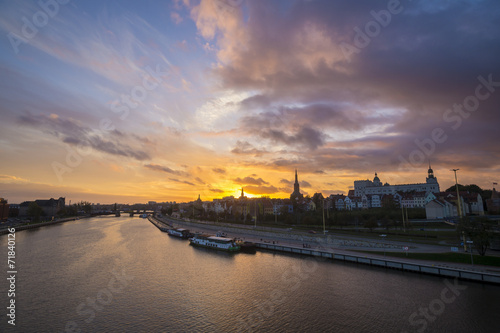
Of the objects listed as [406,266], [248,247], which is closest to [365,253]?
[406,266]

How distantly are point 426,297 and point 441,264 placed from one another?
12427 millimetres

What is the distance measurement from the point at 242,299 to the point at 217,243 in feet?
135

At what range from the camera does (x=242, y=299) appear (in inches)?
1404

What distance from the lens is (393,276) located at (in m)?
42.9

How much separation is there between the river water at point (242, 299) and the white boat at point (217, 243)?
634 inches

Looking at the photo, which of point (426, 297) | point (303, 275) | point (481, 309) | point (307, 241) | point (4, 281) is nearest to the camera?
point (481, 309)

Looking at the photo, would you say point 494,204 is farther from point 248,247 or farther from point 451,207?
point 248,247

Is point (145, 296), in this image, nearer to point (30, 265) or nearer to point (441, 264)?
point (30, 265)

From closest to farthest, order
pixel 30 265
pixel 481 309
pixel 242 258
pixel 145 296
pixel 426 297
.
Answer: pixel 481 309 → pixel 426 297 → pixel 145 296 → pixel 30 265 → pixel 242 258

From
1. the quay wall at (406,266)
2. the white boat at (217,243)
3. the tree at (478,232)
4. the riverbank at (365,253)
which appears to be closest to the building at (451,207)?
the tree at (478,232)

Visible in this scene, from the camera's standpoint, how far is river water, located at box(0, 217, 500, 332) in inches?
1088

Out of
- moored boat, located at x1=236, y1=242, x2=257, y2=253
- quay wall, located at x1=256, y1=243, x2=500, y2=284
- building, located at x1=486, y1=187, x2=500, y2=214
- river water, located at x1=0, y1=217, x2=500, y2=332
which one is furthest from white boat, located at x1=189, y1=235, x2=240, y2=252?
building, located at x1=486, y1=187, x2=500, y2=214

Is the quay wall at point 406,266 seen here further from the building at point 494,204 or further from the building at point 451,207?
the building at point 494,204

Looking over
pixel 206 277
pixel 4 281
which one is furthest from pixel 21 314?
pixel 206 277
